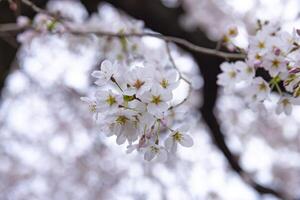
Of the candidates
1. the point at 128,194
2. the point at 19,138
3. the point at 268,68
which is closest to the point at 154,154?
the point at 268,68

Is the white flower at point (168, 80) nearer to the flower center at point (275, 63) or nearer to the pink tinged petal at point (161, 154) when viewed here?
the pink tinged petal at point (161, 154)

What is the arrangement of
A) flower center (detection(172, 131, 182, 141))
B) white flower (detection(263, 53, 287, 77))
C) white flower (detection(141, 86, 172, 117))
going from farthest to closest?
white flower (detection(263, 53, 287, 77)) → flower center (detection(172, 131, 182, 141)) → white flower (detection(141, 86, 172, 117))

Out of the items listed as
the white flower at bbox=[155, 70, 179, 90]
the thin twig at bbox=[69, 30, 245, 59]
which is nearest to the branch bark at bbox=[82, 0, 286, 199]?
the thin twig at bbox=[69, 30, 245, 59]

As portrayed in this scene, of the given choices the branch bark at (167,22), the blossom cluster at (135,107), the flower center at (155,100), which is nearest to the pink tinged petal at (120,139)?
the blossom cluster at (135,107)

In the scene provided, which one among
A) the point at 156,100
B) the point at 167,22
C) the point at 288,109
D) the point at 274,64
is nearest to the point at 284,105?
the point at 288,109

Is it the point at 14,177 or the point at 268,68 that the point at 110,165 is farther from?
the point at 268,68

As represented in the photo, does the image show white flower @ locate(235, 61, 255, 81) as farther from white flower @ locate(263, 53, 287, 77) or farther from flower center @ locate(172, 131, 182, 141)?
flower center @ locate(172, 131, 182, 141)
